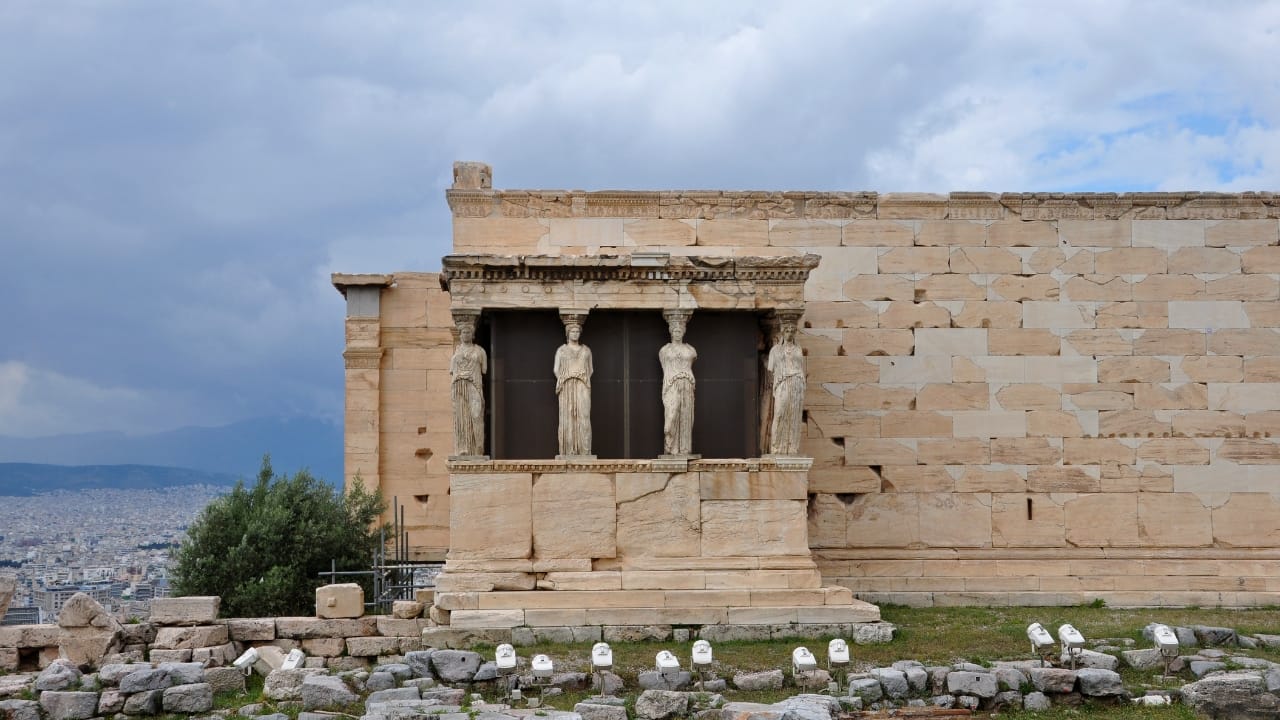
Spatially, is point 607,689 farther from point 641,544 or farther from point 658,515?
point 658,515

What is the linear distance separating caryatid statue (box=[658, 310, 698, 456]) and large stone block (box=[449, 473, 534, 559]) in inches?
68.8

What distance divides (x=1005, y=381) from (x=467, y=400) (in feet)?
24.9

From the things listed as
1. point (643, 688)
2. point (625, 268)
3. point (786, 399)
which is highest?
point (625, 268)

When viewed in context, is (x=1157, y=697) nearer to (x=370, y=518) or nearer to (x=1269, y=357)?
(x=1269, y=357)

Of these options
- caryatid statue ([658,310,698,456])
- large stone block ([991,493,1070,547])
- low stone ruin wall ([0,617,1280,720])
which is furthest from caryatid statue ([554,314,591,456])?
large stone block ([991,493,1070,547])

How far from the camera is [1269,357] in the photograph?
18875 millimetres

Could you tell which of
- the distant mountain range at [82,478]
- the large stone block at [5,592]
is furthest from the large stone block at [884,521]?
the distant mountain range at [82,478]

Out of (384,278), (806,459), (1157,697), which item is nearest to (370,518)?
(384,278)

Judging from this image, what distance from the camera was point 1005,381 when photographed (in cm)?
1869

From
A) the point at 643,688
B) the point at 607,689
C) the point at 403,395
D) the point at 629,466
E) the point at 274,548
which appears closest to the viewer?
the point at 607,689

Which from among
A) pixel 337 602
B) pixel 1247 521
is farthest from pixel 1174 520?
pixel 337 602

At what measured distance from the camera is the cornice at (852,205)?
60.5ft

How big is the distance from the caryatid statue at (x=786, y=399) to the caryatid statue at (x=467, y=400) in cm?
345

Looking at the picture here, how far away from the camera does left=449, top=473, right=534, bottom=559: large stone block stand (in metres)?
15.6
